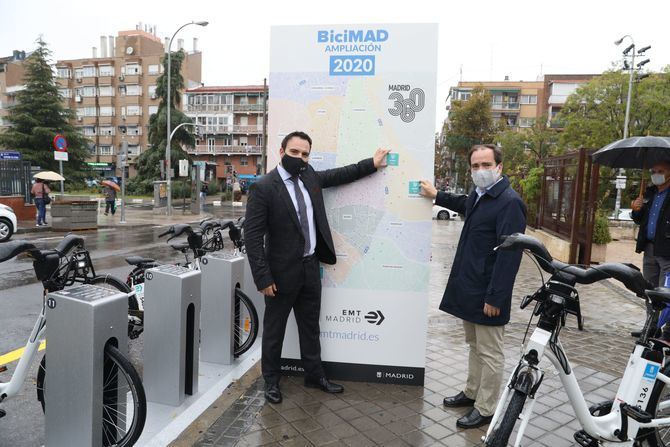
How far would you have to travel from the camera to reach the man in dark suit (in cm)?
369

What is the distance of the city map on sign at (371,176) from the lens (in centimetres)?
405

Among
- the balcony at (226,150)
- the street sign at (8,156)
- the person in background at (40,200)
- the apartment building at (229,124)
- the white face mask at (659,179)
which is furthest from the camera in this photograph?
the balcony at (226,150)

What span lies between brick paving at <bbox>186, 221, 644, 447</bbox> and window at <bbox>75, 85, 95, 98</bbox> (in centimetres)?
7431

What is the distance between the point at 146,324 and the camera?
367 centimetres

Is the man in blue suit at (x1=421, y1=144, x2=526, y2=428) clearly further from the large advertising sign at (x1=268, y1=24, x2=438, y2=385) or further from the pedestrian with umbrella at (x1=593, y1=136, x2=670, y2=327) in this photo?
the pedestrian with umbrella at (x1=593, y1=136, x2=670, y2=327)

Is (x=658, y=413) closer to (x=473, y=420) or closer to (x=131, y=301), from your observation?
(x=473, y=420)

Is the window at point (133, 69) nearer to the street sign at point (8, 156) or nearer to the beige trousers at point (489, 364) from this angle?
the street sign at point (8, 156)

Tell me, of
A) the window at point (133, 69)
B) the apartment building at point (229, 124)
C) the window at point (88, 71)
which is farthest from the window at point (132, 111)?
the window at point (88, 71)

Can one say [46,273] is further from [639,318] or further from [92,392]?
[639,318]

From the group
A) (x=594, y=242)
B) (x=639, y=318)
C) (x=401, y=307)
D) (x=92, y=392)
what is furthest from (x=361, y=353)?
(x=594, y=242)

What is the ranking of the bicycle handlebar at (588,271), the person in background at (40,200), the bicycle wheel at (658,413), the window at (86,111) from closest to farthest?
the bicycle handlebar at (588,271)
the bicycle wheel at (658,413)
the person in background at (40,200)
the window at (86,111)

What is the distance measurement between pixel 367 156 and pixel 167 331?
6.89 ft

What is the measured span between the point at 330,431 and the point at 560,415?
5.97 feet

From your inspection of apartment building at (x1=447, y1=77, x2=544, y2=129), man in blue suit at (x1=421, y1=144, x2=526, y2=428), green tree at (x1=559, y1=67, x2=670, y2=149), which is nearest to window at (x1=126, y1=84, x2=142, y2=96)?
apartment building at (x1=447, y1=77, x2=544, y2=129)
